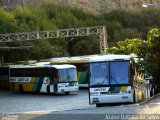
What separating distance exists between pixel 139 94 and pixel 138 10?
86824 mm

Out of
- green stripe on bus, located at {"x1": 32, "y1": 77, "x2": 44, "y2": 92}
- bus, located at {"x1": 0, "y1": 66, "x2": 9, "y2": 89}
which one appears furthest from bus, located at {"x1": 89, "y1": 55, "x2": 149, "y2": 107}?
bus, located at {"x1": 0, "y1": 66, "x2": 9, "y2": 89}

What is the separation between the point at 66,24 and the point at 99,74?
69.0m

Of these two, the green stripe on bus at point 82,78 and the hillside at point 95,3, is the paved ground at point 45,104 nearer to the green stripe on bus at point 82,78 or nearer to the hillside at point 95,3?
the green stripe on bus at point 82,78

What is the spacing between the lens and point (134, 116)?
16.6 m

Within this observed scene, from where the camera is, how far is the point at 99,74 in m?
25.2

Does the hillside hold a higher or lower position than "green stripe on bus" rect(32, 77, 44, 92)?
higher

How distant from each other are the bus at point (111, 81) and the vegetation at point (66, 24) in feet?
154

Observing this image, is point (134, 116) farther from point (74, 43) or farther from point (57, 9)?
point (57, 9)

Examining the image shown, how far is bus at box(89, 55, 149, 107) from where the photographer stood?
972 inches

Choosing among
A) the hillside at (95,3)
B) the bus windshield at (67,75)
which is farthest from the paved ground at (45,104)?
the hillside at (95,3)

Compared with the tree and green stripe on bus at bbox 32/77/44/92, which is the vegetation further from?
the tree

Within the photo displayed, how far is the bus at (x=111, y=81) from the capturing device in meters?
24.7

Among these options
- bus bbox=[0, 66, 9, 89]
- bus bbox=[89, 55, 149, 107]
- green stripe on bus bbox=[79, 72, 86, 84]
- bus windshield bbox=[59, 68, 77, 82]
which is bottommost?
bus bbox=[0, 66, 9, 89]

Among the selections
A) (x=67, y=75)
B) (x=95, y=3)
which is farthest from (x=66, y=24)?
(x=67, y=75)
